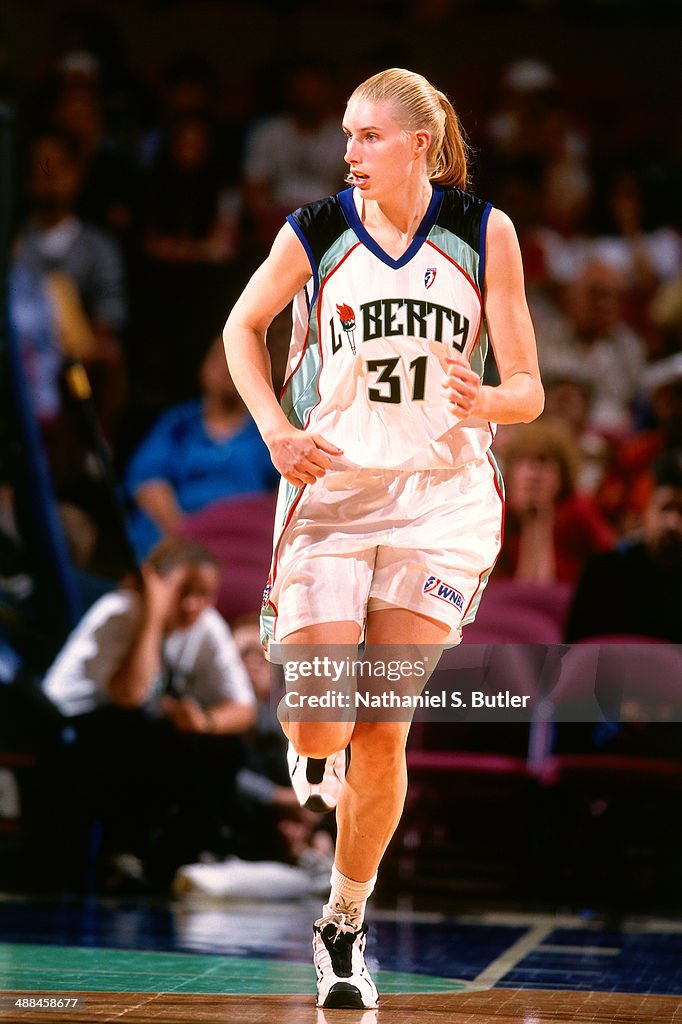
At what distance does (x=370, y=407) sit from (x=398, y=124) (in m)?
0.65

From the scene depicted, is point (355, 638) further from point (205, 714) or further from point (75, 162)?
point (75, 162)

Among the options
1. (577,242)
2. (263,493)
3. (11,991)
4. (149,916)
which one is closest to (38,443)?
(263,493)

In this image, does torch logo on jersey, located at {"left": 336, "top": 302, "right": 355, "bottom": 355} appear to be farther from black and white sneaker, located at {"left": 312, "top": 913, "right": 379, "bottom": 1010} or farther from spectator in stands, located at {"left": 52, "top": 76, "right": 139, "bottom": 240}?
spectator in stands, located at {"left": 52, "top": 76, "right": 139, "bottom": 240}

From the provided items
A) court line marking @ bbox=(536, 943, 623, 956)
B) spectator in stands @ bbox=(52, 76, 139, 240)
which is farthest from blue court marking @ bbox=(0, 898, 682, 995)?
spectator in stands @ bbox=(52, 76, 139, 240)

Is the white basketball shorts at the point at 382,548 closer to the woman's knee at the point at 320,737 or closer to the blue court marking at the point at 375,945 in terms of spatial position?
the woman's knee at the point at 320,737

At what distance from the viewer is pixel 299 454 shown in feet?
10.4

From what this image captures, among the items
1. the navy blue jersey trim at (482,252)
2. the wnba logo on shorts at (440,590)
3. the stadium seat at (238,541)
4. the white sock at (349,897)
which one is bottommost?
the white sock at (349,897)

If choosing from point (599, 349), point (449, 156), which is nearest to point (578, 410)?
point (599, 349)

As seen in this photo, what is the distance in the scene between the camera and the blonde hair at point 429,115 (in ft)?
10.8

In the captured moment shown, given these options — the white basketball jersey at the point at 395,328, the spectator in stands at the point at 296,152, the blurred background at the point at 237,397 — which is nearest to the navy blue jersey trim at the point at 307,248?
the white basketball jersey at the point at 395,328

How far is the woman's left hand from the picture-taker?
301 centimetres

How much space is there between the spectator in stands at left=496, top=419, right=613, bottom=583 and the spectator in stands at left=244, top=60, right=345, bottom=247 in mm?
1740

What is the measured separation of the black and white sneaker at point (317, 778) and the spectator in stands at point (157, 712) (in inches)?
101

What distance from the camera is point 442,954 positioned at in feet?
14.6
